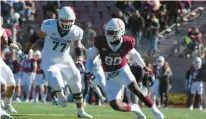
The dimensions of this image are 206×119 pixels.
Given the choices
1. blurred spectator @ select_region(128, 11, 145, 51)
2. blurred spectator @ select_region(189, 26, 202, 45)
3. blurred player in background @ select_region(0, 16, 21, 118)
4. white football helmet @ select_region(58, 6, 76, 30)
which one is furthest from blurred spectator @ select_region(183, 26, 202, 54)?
white football helmet @ select_region(58, 6, 76, 30)

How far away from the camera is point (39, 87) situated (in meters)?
20.1

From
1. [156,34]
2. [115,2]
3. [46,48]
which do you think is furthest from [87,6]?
[46,48]

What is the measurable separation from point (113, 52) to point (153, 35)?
1182cm

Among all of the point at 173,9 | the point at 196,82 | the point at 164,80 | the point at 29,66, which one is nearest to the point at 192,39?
the point at 173,9

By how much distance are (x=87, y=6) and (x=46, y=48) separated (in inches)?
569

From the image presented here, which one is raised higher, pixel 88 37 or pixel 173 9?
pixel 173 9

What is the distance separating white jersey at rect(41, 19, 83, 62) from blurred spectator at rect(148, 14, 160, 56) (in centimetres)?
1066

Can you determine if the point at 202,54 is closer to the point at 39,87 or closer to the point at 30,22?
the point at 39,87

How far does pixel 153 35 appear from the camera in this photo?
21.2 m

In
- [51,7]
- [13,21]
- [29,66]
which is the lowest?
[29,66]

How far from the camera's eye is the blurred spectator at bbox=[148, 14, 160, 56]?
21.2m

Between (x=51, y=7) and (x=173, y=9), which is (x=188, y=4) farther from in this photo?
(x=51, y=7)

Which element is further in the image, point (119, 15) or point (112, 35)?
point (119, 15)

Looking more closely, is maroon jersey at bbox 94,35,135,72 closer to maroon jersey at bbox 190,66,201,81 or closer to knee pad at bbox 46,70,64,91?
knee pad at bbox 46,70,64,91
